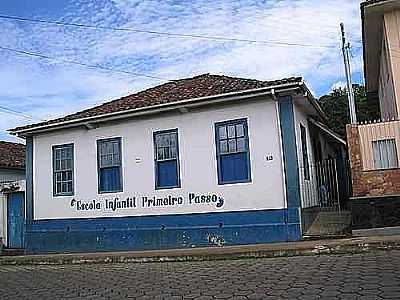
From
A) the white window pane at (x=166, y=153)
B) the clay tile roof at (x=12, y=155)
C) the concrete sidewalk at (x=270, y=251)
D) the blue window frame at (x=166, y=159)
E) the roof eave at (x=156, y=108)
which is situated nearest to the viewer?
the concrete sidewalk at (x=270, y=251)

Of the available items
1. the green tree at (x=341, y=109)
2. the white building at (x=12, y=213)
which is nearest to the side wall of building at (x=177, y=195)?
the white building at (x=12, y=213)

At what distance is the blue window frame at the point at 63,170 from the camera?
16.9 meters

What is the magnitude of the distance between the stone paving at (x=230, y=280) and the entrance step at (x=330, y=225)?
2.57 m

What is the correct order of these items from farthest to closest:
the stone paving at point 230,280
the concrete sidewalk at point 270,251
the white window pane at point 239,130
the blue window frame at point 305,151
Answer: the blue window frame at point 305,151 < the white window pane at point 239,130 < the concrete sidewalk at point 270,251 < the stone paving at point 230,280

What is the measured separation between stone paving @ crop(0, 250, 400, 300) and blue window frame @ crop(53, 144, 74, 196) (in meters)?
5.33

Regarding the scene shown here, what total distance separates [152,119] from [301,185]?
4.93 m

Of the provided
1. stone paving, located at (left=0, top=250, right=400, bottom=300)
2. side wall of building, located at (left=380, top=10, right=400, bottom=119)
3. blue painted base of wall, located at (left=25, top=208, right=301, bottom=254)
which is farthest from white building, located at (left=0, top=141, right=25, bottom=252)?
side wall of building, located at (left=380, top=10, right=400, bottom=119)

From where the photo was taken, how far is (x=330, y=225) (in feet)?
45.2

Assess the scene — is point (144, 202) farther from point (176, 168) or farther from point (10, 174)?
point (10, 174)

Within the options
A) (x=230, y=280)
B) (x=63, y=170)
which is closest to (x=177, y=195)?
(x=63, y=170)

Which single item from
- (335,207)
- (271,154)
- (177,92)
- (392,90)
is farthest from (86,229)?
(392,90)

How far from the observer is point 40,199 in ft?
57.2

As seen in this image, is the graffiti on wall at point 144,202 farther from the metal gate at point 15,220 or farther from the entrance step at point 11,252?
the metal gate at point 15,220

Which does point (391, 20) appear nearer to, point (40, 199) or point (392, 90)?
point (392, 90)
